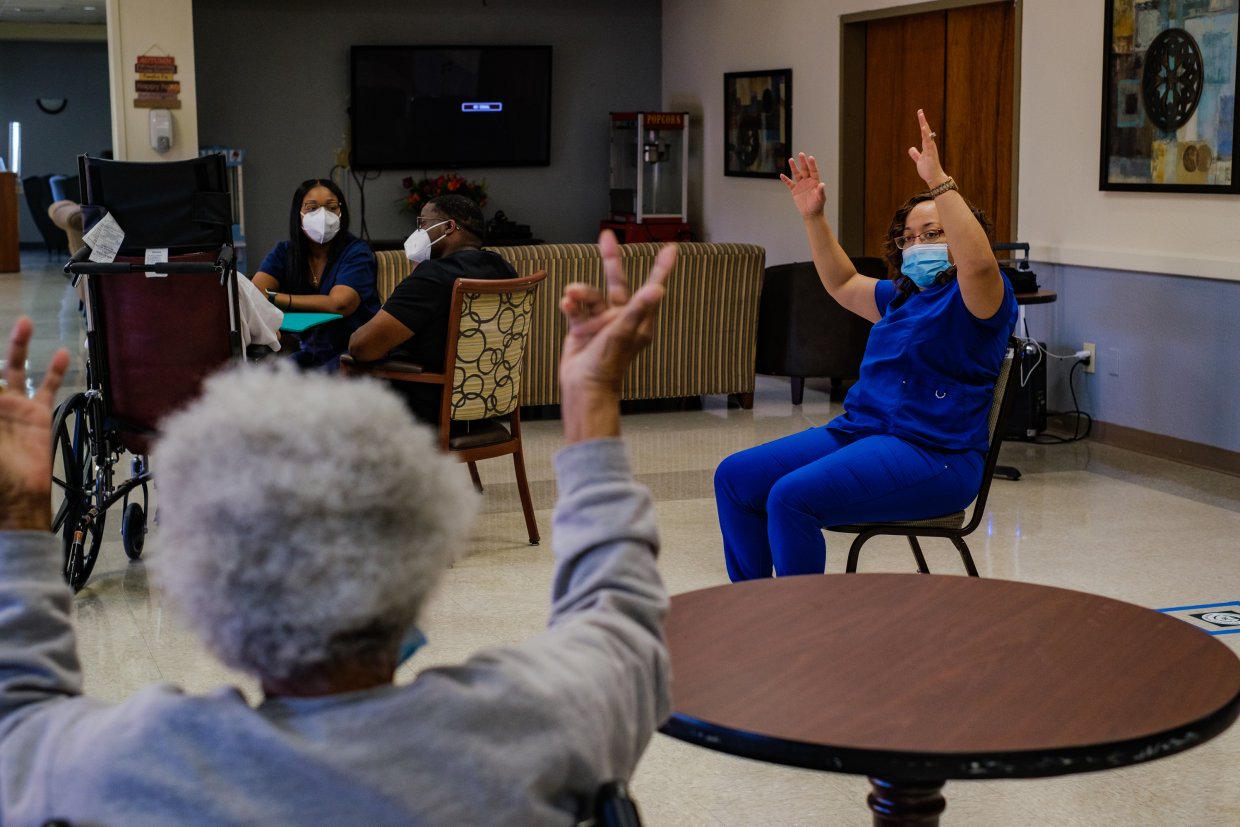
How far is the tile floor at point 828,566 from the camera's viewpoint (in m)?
2.68

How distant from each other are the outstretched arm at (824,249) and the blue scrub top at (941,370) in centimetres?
25

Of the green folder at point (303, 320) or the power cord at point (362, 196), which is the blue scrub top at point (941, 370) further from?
the power cord at point (362, 196)

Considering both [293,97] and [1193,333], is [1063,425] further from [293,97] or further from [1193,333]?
[293,97]

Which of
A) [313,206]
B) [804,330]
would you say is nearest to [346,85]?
[804,330]

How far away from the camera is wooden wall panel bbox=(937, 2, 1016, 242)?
710 centimetres

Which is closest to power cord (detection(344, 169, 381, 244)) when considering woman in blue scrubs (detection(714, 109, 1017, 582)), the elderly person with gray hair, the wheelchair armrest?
the wheelchair armrest

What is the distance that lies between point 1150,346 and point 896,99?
107 inches

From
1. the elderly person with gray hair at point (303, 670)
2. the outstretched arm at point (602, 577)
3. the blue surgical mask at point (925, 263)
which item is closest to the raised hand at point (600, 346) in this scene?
the outstretched arm at point (602, 577)

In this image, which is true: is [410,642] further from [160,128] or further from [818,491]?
[160,128]

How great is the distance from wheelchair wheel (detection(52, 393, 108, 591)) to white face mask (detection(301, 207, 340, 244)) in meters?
1.14

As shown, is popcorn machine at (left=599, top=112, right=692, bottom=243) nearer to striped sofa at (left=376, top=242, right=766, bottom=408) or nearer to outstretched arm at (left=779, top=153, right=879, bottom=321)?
striped sofa at (left=376, top=242, right=766, bottom=408)

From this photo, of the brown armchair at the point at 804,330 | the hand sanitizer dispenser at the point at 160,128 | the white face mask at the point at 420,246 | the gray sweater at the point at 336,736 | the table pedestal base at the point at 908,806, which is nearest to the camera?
the gray sweater at the point at 336,736

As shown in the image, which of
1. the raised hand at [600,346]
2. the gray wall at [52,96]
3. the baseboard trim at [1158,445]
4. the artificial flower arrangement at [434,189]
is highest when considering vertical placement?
the gray wall at [52,96]

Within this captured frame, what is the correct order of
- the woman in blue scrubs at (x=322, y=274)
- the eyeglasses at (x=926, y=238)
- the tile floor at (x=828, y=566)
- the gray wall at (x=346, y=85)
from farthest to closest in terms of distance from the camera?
1. the gray wall at (x=346, y=85)
2. the woman in blue scrubs at (x=322, y=274)
3. the eyeglasses at (x=926, y=238)
4. the tile floor at (x=828, y=566)
